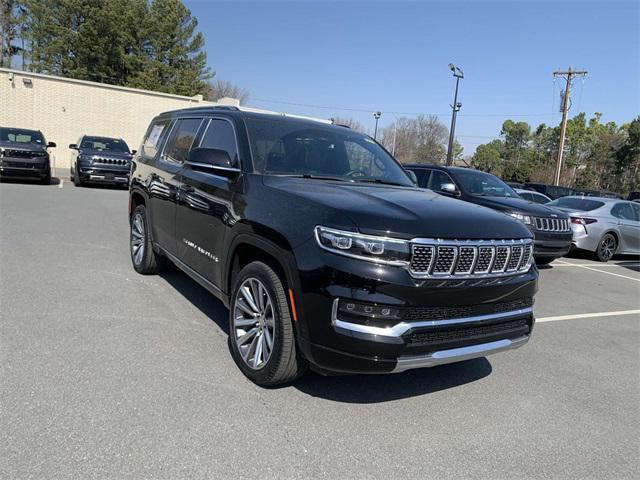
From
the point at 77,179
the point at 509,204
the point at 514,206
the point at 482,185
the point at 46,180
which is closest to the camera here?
the point at 514,206

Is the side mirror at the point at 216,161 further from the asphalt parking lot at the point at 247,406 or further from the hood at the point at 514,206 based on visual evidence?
the hood at the point at 514,206

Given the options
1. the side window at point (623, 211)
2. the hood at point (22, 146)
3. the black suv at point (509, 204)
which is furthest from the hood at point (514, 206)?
the hood at point (22, 146)

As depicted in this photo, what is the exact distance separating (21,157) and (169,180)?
1294 centimetres

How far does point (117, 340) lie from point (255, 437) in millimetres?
1803

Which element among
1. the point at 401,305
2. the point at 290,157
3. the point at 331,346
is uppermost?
the point at 290,157

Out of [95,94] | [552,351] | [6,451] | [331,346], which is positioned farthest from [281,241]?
[95,94]

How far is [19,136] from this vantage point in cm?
1581

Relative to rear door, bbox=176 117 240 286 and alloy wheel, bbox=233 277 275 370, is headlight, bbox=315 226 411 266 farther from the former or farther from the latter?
rear door, bbox=176 117 240 286

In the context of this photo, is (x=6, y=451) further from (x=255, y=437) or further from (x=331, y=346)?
(x=331, y=346)

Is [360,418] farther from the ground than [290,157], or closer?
closer

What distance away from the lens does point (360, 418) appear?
10.2 ft

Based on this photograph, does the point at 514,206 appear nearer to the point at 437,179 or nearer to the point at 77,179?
Result: the point at 437,179

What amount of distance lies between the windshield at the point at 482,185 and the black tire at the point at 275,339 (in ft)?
22.0

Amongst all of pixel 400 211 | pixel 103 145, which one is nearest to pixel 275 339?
pixel 400 211
